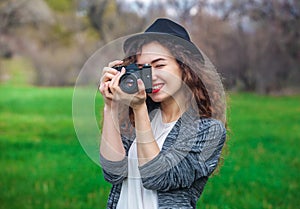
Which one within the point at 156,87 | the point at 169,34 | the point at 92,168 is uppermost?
the point at 169,34

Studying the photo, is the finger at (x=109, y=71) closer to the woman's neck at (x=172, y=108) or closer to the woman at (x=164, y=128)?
the woman at (x=164, y=128)

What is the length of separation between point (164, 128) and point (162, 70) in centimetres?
20

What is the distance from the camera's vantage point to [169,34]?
6.79 ft

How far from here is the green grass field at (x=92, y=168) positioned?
480 cm

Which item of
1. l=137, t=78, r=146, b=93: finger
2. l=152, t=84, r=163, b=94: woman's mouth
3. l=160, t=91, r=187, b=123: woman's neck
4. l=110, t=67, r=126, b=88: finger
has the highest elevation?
l=110, t=67, r=126, b=88: finger

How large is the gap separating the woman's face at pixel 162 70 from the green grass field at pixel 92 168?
0.54m

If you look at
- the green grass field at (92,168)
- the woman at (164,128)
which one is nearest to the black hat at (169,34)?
the woman at (164,128)

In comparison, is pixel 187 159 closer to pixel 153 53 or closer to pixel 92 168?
pixel 153 53

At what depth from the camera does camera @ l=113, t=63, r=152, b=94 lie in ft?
6.24

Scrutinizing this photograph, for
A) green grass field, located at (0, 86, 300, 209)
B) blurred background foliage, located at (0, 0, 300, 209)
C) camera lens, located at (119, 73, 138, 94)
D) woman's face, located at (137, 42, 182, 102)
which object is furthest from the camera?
blurred background foliage, located at (0, 0, 300, 209)

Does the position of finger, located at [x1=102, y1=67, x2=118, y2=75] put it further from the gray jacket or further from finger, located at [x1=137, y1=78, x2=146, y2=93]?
the gray jacket

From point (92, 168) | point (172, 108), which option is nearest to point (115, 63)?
point (172, 108)

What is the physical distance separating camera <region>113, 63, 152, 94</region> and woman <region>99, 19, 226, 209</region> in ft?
0.11

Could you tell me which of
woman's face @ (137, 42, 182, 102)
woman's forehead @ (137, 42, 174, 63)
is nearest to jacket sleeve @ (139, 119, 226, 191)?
woman's face @ (137, 42, 182, 102)
